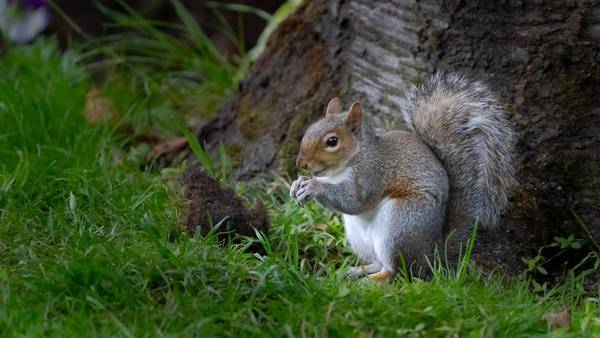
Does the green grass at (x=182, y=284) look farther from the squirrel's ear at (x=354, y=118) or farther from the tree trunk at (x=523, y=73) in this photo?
the squirrel's ear at (x=354, y=118)

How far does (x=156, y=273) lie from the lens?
102 inches

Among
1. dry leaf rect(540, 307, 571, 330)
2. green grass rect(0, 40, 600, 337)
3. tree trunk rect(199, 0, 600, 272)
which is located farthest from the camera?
tree trunk rect(199, 0, 600, 272)

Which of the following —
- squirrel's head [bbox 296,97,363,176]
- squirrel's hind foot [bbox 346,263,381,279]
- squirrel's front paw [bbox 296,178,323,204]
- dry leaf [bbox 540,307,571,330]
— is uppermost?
squirrel's head [bbox 296,97,363,176]

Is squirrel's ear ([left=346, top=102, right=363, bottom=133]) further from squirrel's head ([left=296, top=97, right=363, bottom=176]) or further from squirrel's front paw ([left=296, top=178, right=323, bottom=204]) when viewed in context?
squirrel's front paw ([left=296, top=178, right=323, bottom=204])

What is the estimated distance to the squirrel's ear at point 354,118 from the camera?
311cm

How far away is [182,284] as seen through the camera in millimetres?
2588

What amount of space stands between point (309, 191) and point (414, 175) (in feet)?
1.08

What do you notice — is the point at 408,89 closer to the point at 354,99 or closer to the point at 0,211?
the point at 354,99

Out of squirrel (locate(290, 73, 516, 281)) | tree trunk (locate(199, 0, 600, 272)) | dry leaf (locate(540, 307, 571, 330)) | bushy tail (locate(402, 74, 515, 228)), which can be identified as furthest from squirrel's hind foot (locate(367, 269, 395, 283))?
dry leaf (locate(540, 307, 571, 330))

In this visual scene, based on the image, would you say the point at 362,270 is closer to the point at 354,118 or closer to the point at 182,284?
the point at 354,118

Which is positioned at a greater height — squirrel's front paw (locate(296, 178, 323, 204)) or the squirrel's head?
the squirrel's head

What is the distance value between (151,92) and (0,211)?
1.69 metres

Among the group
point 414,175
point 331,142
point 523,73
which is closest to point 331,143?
point 331,142

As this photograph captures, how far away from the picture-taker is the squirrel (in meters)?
3.02
